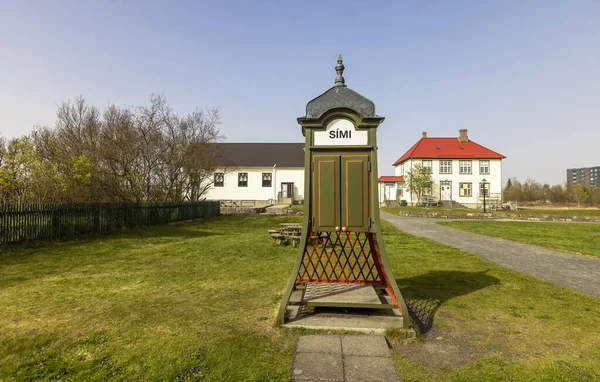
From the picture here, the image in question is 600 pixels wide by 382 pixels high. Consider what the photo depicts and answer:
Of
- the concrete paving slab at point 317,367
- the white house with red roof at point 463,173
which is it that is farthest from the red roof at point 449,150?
the concrete paving slab at point 317,367

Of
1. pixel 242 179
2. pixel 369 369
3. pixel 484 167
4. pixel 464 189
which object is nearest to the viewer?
pixel 369 369

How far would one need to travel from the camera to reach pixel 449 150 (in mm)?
42938

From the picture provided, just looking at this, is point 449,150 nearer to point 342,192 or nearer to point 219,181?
point 219,181

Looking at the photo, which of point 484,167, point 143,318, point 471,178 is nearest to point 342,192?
point 143,318

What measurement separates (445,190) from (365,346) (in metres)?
42.5

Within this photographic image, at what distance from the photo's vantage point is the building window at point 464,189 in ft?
136

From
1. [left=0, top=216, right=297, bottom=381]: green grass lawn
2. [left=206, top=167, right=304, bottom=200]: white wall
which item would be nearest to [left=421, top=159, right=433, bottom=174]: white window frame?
[left=206, top=167, right=304, bottom=200]: white wall

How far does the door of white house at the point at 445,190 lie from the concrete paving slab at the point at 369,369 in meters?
42.5

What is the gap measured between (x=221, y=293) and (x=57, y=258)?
6823 millimetres

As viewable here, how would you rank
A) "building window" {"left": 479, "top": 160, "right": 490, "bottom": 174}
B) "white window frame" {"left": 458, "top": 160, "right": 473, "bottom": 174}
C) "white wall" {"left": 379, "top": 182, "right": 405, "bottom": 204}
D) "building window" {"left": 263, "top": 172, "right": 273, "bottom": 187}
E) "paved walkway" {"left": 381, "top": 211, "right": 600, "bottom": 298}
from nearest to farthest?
"paved walkway" {"left": 381, "top": 211, "right": 600, "bottom": 298}
"building window" {"left": 479, "top": 160, "right": 490, "bottom": 174}
"white window frame" {"left": 458, "top": 160, "right": 473, "bottom": 174}
"building window" {"left": 263, "top": 172, "right": 273, "bottom": 187}
"white wall" {"left": 379, "top": 182, "right": 405, "bottom": 204}

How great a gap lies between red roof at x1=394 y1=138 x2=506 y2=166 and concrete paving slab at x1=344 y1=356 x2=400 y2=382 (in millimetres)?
41828

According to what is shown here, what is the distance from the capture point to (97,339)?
3.91 m

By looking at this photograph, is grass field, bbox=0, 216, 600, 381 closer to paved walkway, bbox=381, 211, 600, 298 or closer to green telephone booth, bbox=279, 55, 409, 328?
paved walkway, bbox=381, 211, 600, 298

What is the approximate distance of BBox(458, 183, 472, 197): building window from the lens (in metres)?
41.3
